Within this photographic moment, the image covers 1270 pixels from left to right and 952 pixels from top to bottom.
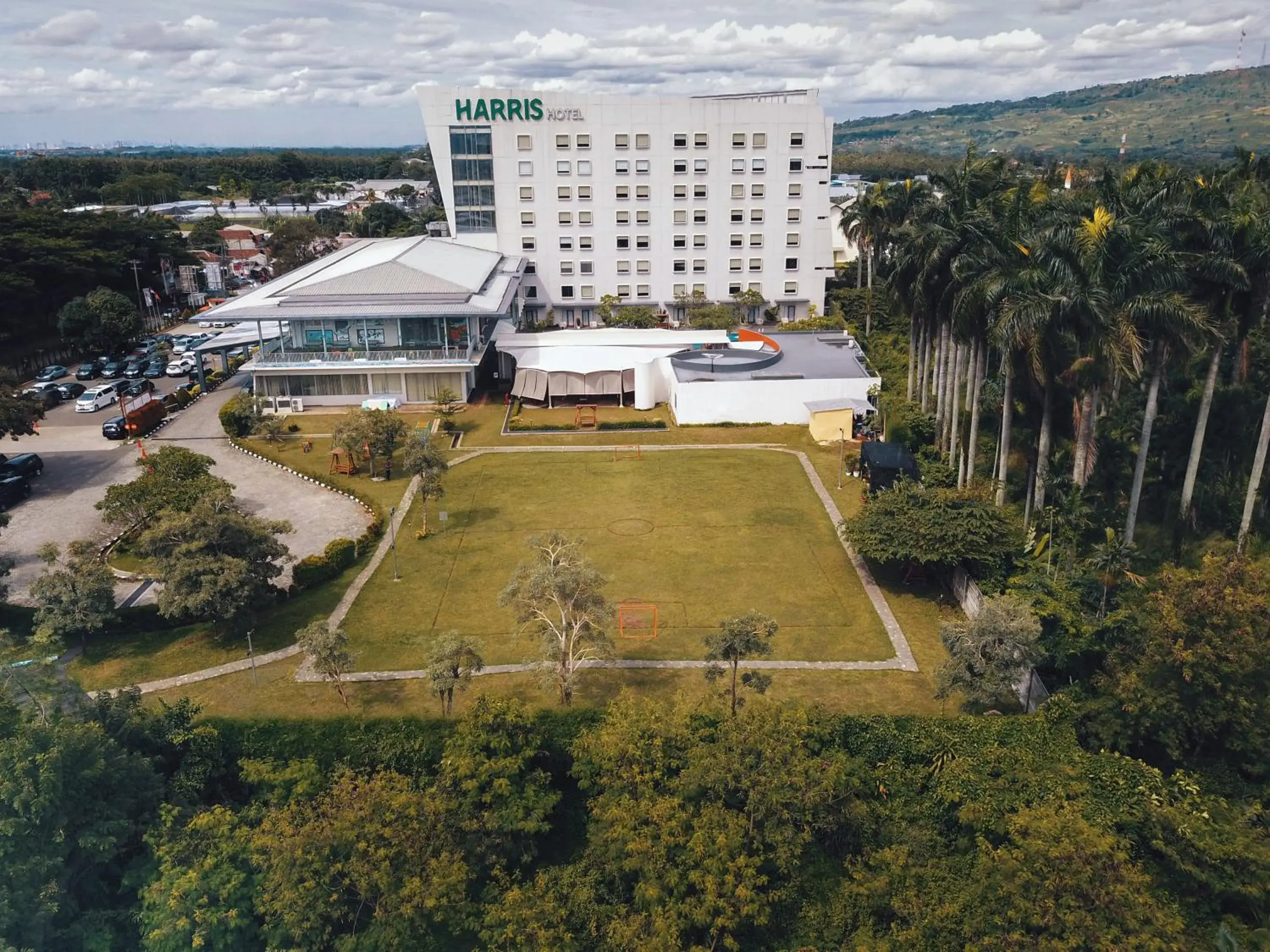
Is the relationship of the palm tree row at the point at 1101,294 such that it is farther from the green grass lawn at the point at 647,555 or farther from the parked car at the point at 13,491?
the parked car at the point at 13,491

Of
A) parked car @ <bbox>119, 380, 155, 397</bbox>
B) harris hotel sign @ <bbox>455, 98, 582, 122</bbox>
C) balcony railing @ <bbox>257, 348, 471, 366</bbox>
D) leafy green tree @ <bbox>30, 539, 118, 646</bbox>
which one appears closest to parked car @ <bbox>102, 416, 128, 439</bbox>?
parked car @ <bbox>119, 380, 155, 397</bbox>

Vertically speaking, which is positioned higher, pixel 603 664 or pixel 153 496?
pixel 153 496

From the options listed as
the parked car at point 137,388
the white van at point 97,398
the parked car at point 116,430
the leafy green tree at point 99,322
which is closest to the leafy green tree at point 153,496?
the parked car at point 116,430

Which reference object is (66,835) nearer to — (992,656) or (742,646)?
(742,646)

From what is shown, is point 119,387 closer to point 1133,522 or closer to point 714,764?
point 714,764

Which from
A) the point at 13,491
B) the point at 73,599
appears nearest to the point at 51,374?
the point at 13,491

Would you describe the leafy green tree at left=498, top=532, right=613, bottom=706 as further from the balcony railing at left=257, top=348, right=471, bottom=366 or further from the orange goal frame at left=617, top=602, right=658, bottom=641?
the balcony railing at left=257, top=348, right=471, bottom=366
